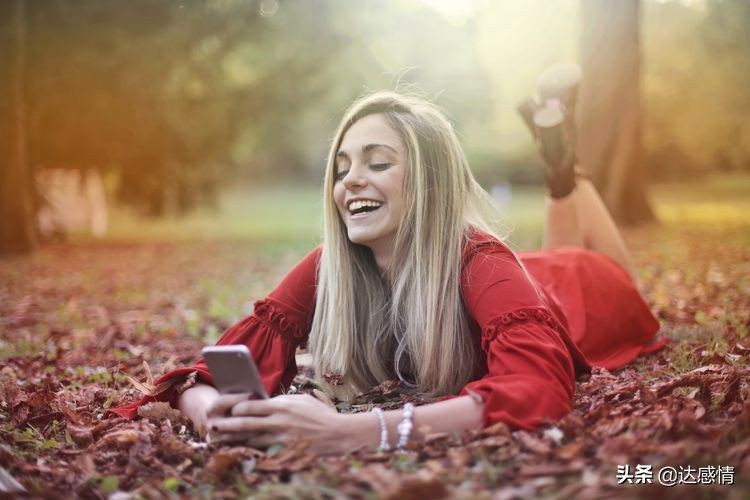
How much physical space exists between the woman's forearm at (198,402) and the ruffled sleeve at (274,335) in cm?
7

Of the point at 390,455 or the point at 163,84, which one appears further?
the point at 163,84

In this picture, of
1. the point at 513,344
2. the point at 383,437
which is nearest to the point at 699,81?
the point at 513,344

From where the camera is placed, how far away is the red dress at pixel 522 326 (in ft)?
8.13

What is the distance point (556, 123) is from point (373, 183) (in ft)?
7.18

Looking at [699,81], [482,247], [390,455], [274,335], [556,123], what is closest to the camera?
[390,455]

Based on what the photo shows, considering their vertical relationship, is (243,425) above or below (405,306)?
below

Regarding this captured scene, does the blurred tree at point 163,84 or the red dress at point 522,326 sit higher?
the blurred tree at point 163,84

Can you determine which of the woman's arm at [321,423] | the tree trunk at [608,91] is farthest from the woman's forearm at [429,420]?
the tree trunk at [608,91]

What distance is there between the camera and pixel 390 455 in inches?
93.2

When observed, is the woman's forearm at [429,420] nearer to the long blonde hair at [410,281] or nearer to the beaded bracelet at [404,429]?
the beaded bracelet at [404,429]

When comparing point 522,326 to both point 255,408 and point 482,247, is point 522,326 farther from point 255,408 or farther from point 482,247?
→ point 255,408

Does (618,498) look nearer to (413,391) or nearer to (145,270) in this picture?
(413,391)

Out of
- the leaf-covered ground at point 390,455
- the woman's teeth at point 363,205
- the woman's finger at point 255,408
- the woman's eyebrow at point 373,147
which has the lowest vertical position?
the leaf-covered ground at point 390,455

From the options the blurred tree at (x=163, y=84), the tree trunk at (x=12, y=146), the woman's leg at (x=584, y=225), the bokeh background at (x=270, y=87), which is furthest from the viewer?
the blurred tree at (x=163, y=84)
